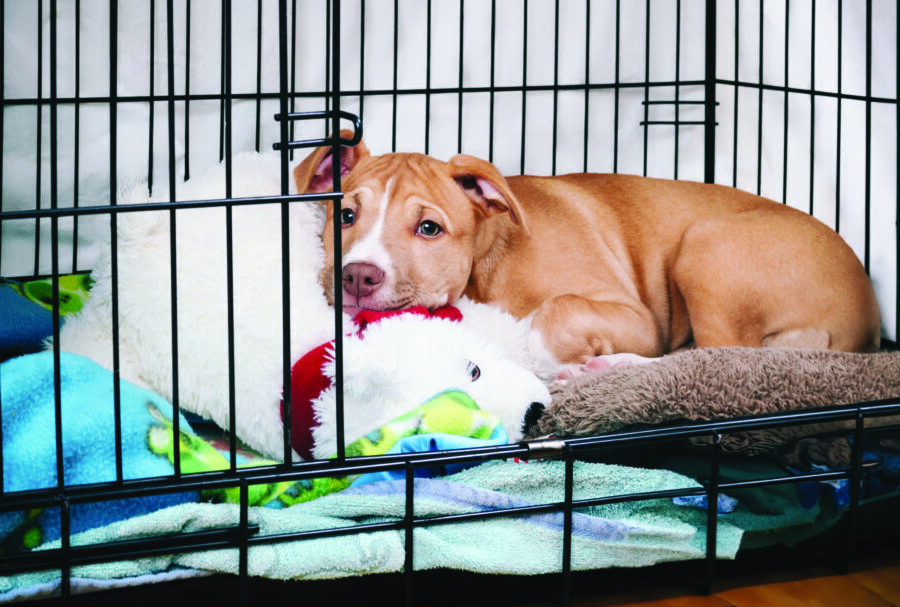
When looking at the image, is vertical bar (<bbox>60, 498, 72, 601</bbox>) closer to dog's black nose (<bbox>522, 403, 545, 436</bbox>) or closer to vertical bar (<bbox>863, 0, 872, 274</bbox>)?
dog's black nose (<bbox>522, 403, 545, 436</bbox>)

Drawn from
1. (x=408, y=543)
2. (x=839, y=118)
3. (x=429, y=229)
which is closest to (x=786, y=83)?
(x=839, y=118)

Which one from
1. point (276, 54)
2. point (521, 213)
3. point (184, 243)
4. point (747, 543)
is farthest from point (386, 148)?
point (747, 543)

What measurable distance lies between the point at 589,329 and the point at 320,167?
70 centimetres

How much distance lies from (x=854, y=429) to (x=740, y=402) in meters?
0.17

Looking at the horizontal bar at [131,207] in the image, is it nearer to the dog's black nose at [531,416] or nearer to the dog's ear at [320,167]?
the dog's black nose at [531,416]

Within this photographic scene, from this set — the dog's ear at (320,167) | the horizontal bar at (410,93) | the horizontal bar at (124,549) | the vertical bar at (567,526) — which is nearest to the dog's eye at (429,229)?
the dog's ear at (320,167)

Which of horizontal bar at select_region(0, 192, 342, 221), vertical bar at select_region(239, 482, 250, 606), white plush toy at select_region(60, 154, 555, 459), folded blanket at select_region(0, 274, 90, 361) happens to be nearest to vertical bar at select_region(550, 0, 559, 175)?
white plush toy at select_region(60, 154, 555, 459)

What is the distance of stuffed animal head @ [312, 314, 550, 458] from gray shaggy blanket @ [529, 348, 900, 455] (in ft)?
0.23

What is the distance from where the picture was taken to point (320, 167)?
7.01 ft

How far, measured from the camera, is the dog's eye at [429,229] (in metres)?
2.07

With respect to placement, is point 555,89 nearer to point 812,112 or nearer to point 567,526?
point 812,112

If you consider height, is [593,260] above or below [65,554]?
above

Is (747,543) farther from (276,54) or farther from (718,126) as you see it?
(276,54)

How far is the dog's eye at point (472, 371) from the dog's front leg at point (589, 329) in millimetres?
483
